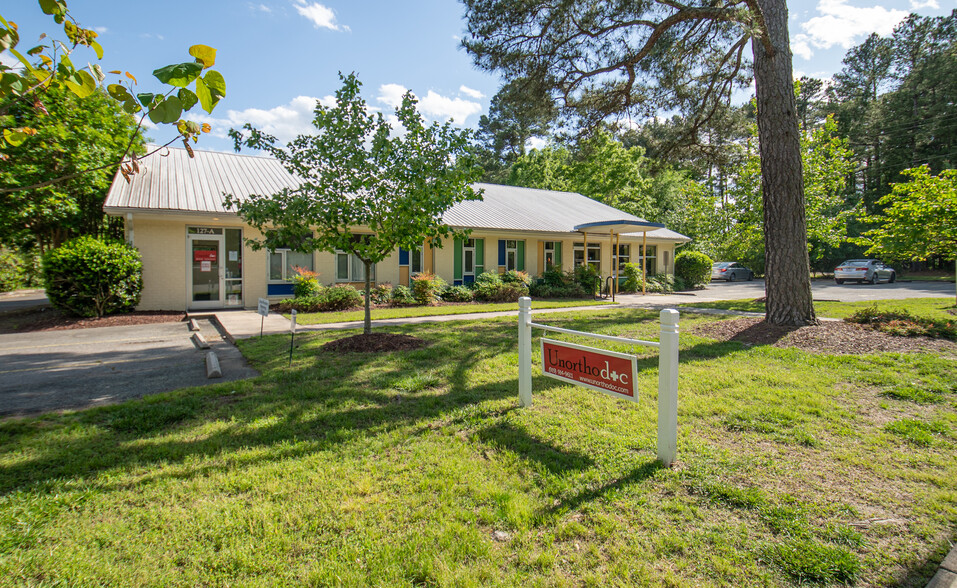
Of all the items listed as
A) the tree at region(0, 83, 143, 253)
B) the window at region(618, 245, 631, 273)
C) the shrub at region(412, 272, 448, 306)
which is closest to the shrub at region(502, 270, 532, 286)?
the shrub at region(412, 272, 448, 306)

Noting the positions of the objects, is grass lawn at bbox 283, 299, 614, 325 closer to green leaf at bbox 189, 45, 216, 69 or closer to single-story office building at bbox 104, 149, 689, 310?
single-story office building at bbox 104, 149, 689, 310

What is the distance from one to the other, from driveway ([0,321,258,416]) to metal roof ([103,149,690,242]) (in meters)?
3.72

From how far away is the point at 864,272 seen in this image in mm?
27703

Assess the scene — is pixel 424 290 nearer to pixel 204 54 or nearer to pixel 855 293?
pixel 204 54

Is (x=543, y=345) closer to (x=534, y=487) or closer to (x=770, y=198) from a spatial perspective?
(x=534, y=487)

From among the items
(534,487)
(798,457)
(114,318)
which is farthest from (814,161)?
(114,318)

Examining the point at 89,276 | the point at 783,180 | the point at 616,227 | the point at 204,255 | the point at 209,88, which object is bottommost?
the point at 89,276

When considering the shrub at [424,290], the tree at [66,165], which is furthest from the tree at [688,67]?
the tree at [66,165]

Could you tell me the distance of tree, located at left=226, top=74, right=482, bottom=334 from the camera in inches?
286

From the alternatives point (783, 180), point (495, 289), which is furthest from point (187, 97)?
point (495, 289)

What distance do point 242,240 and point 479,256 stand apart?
8.94 m

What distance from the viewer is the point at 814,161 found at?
690 inches

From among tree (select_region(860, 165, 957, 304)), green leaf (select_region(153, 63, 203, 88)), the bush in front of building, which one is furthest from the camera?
the bush in front of building

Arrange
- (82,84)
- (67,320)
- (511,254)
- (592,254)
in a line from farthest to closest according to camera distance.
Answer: (592,254) → (511,254) → (67,320) → (82,84)
